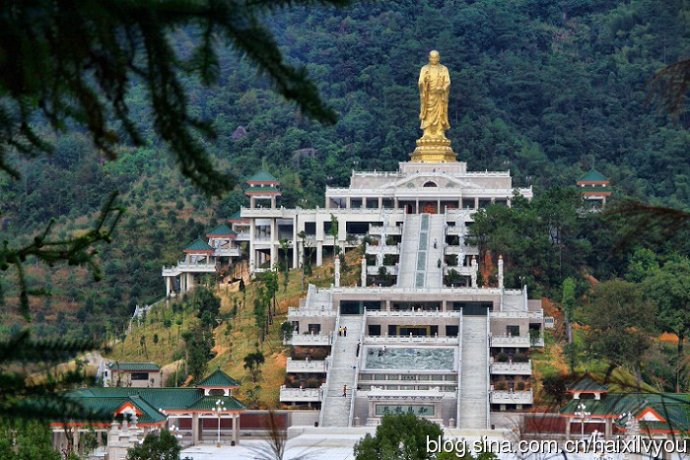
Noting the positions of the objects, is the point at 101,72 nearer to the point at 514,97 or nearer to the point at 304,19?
the point at 514,97

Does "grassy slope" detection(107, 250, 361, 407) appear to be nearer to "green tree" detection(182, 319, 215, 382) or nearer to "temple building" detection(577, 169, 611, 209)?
"green tree" detection(182, 319, 215, 382)

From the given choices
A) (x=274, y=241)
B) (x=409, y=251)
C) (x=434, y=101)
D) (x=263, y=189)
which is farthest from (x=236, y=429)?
(x=434, y=101)

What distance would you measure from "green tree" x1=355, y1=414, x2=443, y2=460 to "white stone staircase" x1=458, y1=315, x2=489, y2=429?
306 inches

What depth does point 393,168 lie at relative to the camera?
76562mm

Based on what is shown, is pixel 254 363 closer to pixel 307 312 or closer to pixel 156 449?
pixel 307 312

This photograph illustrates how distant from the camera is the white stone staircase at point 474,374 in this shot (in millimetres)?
50625

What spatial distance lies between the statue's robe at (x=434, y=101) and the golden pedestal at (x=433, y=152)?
291 millimetres

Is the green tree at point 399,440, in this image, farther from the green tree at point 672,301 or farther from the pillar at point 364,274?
the pillar at point 364,274

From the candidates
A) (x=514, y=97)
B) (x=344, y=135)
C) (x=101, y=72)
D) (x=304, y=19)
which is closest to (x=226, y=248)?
(x=344, y=135)

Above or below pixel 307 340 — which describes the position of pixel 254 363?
below

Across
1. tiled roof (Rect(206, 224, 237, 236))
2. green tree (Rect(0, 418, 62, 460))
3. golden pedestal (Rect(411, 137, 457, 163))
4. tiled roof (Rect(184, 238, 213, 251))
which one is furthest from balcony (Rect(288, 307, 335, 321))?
green tree (Rect(0, 418, 62, 460))

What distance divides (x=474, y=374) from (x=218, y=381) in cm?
698

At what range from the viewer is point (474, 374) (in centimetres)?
5306

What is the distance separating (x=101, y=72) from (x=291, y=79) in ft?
2.27
